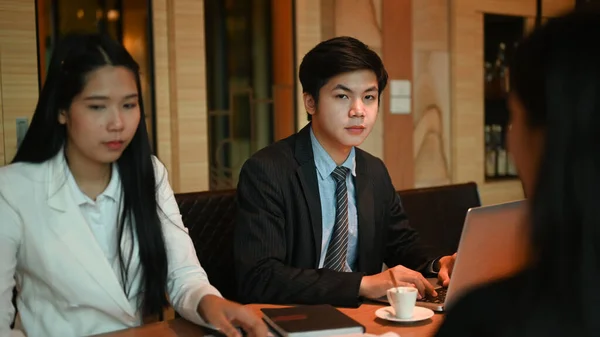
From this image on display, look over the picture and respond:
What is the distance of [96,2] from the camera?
3176 mm

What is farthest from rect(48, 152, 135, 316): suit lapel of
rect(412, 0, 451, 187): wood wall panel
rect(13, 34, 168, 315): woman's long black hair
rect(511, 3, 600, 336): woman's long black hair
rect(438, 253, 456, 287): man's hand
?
rect(412, 0, 451, 187): wood wall panel

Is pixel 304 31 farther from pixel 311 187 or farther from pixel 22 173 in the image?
pixel 22 173

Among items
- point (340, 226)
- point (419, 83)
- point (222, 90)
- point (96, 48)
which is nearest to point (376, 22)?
point (419, 83)

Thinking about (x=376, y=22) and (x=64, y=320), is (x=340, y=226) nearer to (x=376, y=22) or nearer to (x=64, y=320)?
(x=64, y=320)

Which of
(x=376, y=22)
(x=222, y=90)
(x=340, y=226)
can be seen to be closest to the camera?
(x=340, y=226)

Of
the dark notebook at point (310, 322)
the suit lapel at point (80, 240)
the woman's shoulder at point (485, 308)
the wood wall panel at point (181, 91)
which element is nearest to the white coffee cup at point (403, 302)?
the dark notebook at point (310, 322)

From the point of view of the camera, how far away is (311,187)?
2248 millimetres

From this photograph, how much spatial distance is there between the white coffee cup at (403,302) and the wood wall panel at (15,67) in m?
2.02

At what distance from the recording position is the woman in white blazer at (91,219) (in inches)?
68.9

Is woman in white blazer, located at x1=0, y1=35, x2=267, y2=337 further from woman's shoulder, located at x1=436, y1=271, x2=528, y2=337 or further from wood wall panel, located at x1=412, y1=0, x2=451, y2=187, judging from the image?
wood wall panel, located at x1=412, y1=0, x2=451, y2=187

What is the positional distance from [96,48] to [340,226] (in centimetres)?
92

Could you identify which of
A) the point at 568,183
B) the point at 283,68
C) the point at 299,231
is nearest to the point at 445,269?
the point at 299,231

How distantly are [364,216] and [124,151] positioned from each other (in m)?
0.80

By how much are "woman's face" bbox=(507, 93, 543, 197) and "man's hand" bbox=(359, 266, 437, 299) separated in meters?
0.98
